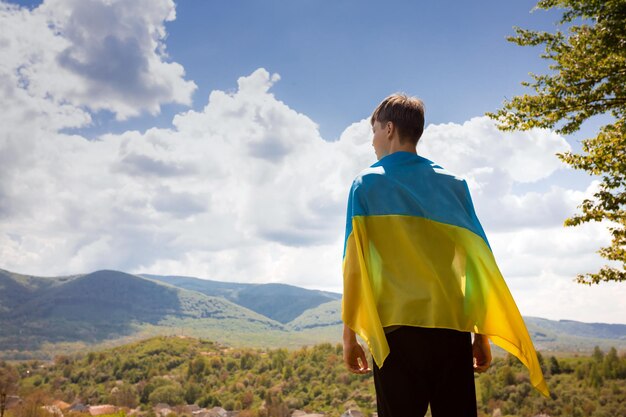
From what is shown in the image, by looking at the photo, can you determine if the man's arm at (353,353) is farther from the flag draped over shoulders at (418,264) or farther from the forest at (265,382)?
the forest at (265,382)

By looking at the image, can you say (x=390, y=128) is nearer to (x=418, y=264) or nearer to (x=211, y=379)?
(x=418, y=264)

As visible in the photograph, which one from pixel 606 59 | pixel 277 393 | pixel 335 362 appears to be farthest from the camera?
pixel 335 362

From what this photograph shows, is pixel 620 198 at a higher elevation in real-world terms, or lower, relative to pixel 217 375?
higher

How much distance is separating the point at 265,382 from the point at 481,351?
8443cm

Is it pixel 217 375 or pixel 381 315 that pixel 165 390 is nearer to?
pixel 217 375

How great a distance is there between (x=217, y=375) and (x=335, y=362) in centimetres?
2129

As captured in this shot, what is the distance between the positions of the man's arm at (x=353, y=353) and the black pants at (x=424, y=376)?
7 cm

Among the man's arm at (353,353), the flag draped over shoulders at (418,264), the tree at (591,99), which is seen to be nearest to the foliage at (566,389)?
the tree at (591,99)

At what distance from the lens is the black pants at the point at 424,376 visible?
6.51 feet

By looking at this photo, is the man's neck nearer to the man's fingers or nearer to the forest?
the man's fingers

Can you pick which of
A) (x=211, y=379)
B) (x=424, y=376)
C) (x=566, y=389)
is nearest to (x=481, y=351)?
(x=424, y=376)

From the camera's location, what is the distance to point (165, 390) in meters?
76.3

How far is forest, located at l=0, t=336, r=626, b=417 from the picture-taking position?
4531 centimetres

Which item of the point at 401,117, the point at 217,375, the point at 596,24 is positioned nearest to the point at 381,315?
the point at 401,117
